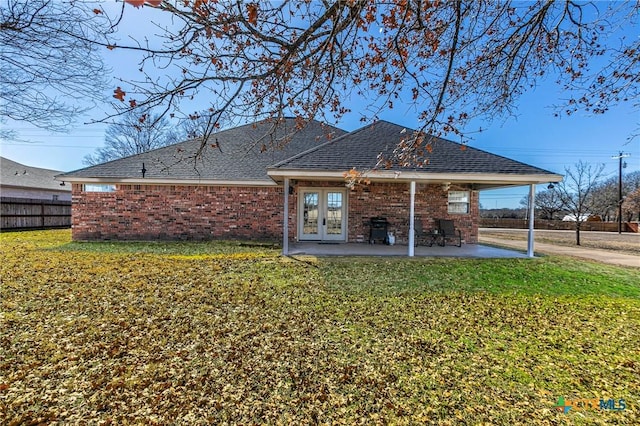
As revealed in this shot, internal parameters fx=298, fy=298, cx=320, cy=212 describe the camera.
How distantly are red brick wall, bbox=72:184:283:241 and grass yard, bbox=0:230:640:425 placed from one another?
533 centimetres

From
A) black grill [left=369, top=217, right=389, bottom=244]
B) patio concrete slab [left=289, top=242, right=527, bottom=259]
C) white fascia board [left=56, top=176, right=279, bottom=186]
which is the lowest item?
patio concrete slab [left=289, top=242, right=527, bottom=259]

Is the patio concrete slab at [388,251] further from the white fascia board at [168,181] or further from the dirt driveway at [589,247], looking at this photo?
the white fascia board at [168,181]

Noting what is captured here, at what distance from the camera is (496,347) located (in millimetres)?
3607

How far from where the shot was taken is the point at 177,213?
12.3 meters

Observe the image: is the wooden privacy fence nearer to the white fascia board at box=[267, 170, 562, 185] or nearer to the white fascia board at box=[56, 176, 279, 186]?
the white fascia board at box=[56, 176, 279, 186]

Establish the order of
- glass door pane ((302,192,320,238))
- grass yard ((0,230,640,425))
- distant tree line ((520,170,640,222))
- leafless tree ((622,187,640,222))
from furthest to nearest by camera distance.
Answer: leafless tree ((622,187,640,222)) → distant tree line ((520,170,640,222)) → glass door pane ((302,192,320,238)) → grass yard ((0,230,640,425))

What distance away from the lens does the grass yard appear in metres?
2.49

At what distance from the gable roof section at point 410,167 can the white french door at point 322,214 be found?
1.99 metres

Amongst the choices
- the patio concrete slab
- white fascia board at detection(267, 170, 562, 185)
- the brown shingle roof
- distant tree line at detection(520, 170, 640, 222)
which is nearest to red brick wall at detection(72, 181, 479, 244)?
the patio concrete slab

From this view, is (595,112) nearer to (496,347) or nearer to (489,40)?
(489,40)

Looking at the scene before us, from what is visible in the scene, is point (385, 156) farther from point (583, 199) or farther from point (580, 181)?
point (580, 181)

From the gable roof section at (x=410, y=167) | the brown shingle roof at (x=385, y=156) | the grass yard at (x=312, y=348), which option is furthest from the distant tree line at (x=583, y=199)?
the grass yard at (x=312, y=348)

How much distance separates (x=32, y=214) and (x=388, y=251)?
1992 cm

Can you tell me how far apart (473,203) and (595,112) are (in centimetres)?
755
